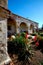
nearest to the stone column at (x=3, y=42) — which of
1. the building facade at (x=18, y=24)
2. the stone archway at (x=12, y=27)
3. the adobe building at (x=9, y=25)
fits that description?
the adobe building at (x=9, y=25)

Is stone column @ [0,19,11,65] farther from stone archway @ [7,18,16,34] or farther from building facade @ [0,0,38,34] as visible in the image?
stone archway @ [7,18,16,34]

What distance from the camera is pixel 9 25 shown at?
19.9 meters

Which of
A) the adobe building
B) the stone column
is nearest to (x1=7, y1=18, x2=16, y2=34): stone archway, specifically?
the adobe building

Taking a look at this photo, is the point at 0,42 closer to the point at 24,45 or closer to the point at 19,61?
the point at 19,61

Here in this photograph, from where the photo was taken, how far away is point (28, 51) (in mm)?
7215

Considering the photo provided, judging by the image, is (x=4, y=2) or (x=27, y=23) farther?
(x=27, y=23)

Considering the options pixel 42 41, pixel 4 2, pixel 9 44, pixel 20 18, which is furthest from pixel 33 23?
pixel 4 2

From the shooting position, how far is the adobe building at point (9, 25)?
13.4ft

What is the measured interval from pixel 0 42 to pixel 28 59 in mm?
2866

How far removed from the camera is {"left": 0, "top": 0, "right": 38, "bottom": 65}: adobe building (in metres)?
4.08

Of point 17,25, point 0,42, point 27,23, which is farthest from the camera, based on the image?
point 27,23

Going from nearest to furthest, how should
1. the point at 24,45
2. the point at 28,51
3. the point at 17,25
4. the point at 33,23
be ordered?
the point at 28,51 < the point at 24,45 < the point at 17,25 < the point at 33,23

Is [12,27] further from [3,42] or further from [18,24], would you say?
[3,42]

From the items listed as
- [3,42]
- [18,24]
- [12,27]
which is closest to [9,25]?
[12,27]
